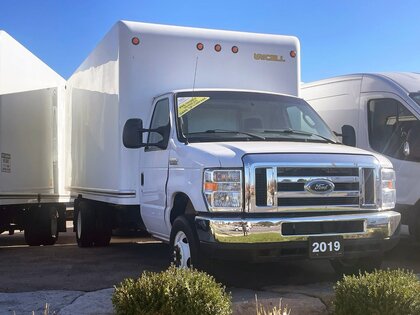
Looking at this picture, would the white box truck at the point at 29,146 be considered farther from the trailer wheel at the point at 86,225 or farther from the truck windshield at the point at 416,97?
the truck windshield at the point at 416,97

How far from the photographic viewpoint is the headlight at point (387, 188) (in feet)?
18.5

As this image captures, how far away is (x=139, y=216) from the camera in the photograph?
7.45 meters

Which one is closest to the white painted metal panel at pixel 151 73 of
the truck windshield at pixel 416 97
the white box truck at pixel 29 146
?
the truck windshield at pixel 416 97

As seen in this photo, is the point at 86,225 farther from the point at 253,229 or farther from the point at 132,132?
the point at 253,229

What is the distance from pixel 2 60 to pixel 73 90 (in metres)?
1.74

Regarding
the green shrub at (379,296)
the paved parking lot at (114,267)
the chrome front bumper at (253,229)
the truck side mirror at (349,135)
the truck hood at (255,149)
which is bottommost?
the paved parking lot at (114,267)

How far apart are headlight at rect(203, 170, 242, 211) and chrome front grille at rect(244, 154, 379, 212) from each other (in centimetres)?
9

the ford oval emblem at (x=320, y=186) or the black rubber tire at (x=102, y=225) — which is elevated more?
the ford oval emblem at (x=320, y=186)

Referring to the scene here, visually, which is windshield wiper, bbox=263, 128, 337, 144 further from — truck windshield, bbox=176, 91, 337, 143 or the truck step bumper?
the truck step bumper

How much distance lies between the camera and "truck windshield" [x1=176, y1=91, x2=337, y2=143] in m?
6.17

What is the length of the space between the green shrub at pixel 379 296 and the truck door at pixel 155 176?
2705 millimetres

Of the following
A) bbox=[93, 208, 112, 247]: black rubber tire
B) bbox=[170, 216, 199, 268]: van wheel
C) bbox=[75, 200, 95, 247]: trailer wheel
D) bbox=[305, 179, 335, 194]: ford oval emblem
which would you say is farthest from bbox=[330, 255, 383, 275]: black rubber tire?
bbox=[75, 200, 95, 247]: trailer wheel

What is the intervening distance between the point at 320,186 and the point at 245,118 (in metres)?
1.66

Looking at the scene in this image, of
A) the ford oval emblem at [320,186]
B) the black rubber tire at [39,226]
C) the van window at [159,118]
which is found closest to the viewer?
→ the ford oval emblem at [320,186]
